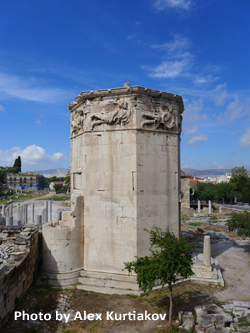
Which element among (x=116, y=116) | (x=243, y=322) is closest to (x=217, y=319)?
(x=243, y=322)

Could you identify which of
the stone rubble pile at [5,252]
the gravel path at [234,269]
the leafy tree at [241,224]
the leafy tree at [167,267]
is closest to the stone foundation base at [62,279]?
the stone rubble pile at [5,252]

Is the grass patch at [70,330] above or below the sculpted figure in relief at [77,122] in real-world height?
below

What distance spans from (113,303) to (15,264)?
3953 mm

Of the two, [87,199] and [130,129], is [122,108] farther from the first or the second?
[87,199]

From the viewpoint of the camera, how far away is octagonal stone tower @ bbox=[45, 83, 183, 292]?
34.0 feet

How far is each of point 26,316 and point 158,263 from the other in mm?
4802

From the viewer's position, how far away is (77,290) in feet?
33.3

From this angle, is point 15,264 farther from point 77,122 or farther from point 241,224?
point 241,224

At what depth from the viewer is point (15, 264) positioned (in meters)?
8.33

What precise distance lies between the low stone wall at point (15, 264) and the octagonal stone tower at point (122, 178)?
83.6 inches

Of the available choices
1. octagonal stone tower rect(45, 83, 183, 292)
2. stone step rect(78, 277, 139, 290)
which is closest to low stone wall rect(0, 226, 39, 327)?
octagonal stone tower rect(45, 83, 183, 292)

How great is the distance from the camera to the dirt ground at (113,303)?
7805 millimetres

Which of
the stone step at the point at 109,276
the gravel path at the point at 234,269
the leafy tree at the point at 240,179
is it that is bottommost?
the gravel path at the point at 234,269

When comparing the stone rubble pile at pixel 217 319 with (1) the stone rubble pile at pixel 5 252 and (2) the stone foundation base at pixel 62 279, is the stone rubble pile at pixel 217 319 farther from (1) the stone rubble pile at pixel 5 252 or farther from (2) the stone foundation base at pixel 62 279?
(1) the stone rubble pile at pixel 5 252
